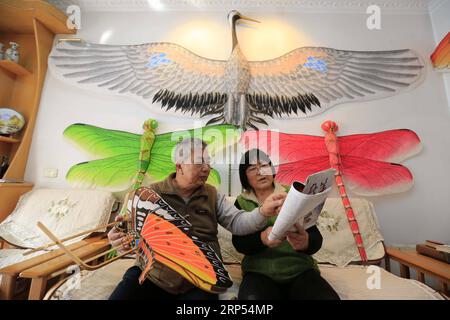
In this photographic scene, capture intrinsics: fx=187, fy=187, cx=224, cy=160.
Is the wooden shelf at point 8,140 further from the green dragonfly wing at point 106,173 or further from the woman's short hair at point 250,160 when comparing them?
the woman's short hair at point 250,160

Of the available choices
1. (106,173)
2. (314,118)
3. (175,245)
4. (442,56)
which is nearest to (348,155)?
(314,118)

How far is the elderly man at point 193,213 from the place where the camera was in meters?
0.57

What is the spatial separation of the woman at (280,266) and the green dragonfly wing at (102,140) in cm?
89

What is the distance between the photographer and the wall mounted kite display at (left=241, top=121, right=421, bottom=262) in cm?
117

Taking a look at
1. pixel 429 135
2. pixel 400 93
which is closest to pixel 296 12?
pixel 400 93

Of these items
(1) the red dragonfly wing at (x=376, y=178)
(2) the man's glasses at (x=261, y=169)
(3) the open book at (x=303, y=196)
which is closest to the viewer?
(3) the open book at (x=303, y=196)

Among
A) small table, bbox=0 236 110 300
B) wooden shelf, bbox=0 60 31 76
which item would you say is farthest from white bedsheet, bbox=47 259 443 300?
wooden shelf, bbox=0 60 31 76

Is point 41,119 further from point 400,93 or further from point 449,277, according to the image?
point 400,93

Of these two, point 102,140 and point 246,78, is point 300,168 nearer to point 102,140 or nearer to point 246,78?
point 246,78

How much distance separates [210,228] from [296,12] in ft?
5.76

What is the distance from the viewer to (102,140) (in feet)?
4.19

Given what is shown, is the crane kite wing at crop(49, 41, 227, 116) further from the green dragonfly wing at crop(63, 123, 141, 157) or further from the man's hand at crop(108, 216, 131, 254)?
the man's hand at crop(108, 216, 131, 254)

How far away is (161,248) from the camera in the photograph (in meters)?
0.56

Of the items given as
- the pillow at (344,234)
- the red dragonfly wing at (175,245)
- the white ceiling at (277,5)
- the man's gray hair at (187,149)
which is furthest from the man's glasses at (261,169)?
the white ceiling at (277,5)
